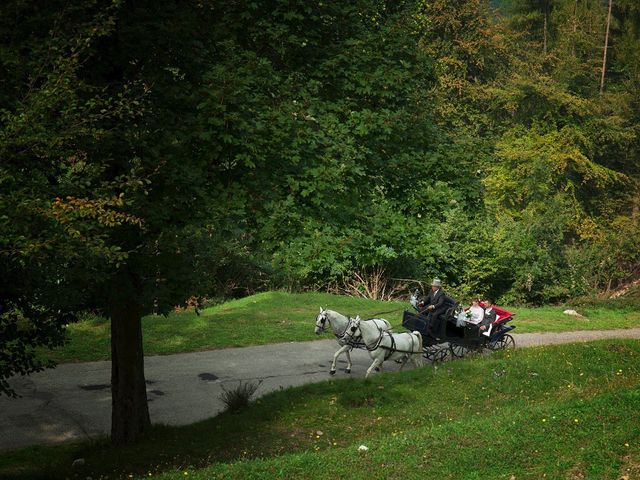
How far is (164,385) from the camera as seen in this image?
17.5 metres

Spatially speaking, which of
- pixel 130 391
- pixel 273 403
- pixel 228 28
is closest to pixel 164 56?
pixel 228 28

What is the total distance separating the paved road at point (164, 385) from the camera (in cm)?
1482

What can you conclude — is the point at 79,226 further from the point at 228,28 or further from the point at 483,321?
the point at 483,321

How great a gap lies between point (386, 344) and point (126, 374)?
21.5 feet

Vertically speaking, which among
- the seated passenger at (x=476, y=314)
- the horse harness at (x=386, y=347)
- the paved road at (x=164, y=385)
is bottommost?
the paved road at (x=164, y=385)

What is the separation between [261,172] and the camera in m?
11.9

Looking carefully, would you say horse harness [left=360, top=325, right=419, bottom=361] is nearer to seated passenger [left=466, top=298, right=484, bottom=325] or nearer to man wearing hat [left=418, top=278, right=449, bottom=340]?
man wearing hat [left=418, top=278, right=449, bottom=340]

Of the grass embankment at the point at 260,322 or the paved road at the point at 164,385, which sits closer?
the paved road at the point at 164,385

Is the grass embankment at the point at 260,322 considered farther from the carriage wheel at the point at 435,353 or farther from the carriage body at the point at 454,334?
the carriage body at the point at 454,334

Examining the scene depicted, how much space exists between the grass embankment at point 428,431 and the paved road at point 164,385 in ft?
3.92

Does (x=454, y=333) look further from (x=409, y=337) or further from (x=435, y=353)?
(x=409, y=337)

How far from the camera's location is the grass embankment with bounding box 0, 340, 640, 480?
9492 millimetres

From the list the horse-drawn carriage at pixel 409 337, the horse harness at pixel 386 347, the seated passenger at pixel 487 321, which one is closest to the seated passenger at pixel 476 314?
the seated passenger at pixel 487 321

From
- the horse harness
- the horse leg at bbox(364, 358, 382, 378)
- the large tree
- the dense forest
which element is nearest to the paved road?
the horse leg at bbox(364, 358, 382, 378)
